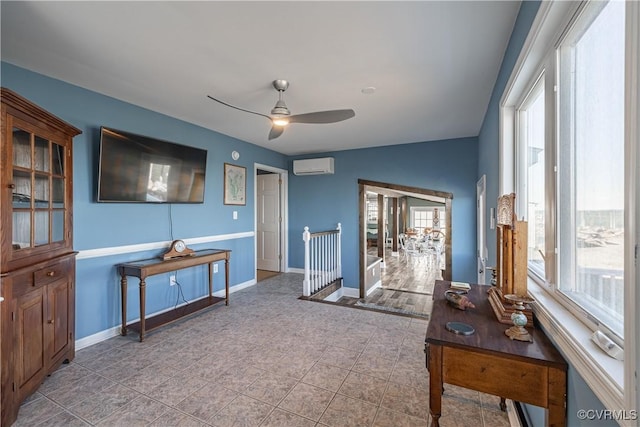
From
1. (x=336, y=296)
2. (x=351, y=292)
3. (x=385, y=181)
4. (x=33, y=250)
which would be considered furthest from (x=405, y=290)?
(x=33, y=250)

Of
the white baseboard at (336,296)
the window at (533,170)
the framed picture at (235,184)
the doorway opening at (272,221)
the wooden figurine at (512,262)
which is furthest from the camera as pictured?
the doorway opening at (272,221)

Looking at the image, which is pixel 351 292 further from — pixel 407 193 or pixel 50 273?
pixel 50 273

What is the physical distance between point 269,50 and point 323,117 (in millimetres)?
707

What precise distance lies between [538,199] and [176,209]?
11.8 feet

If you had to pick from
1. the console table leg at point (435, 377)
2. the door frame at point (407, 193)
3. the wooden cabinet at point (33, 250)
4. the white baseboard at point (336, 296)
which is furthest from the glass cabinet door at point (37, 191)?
the door frame at point (407, 193)

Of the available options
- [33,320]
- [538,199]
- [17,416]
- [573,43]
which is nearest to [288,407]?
[17,416]

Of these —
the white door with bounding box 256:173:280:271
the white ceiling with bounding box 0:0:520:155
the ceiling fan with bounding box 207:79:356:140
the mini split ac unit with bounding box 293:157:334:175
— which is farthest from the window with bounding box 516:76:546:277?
the white door with bounding box 256:173:280:271

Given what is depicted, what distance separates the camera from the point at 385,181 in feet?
15.9

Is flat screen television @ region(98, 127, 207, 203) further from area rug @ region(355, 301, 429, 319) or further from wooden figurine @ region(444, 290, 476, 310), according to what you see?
wooden figurine @ region(444, 290, 476, 310)

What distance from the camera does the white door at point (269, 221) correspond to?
18.6 feet

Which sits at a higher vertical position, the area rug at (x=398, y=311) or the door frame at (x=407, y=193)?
the door frame at (x=407, y=193)

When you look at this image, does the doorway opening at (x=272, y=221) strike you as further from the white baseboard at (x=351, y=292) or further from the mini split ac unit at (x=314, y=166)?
the white baseboard at (x=351, y=292)

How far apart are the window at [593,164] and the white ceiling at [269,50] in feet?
2.26

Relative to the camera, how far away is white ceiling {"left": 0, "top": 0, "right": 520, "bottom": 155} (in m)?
1.58
